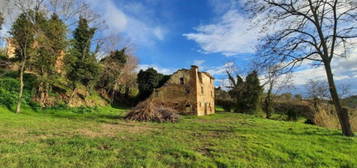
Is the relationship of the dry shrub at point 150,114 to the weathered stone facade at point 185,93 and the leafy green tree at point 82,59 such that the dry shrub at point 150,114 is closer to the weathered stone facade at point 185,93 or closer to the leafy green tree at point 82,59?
the weathered stone facade at point 185,93

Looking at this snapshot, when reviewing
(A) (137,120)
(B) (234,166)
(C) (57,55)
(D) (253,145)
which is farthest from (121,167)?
(C) (57,55)

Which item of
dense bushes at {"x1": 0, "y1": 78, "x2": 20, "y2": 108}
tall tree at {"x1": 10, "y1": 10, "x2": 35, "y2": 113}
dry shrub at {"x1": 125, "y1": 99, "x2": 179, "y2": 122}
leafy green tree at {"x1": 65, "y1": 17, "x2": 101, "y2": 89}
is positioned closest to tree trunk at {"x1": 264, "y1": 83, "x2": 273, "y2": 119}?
dry shrub at {"x1": 125, "y1": 99, "x2": 179, "y2": 122}

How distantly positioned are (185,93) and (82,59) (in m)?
11.4

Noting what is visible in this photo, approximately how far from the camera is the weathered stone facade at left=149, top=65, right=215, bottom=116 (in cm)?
1852

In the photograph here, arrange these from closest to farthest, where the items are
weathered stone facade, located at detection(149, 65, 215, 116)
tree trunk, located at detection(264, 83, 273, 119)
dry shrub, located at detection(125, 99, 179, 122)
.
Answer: dry shrub, located at detection(125, 99, 179, 122) → weathered stone facade, located at detection(149, 65, 215, 116) → tree trunk, located at detection(264, 83, 273, 119)

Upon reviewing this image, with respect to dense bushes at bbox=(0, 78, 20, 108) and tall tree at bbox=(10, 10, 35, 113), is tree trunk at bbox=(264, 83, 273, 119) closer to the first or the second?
tall tree at bbox=(10, 10, 35, 113)

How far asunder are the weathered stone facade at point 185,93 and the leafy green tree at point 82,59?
7.34m

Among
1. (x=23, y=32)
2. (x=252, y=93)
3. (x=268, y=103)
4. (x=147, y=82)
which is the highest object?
(x=23, y=32)

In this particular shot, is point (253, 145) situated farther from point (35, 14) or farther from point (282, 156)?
point (35, 14)

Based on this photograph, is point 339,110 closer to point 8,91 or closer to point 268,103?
point 268,103

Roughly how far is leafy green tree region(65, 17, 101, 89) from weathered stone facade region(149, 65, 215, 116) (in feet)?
24.1

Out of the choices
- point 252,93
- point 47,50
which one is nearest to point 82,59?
point 47,50

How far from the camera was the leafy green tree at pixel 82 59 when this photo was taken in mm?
18172

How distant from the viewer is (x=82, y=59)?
19047 mm
